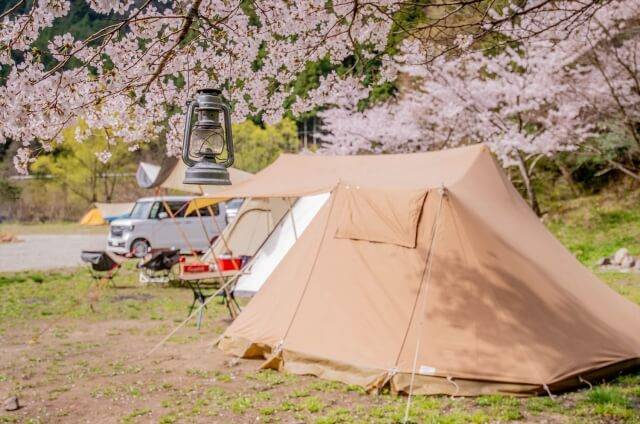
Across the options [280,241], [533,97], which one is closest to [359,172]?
[280,241]

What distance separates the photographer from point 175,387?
5293mm

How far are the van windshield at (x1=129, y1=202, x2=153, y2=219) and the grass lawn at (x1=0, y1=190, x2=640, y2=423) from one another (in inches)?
287

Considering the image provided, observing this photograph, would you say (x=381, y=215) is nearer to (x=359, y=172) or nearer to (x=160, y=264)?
(x=359, y=172)

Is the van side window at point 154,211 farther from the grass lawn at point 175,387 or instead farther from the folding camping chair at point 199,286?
the grass lawn at point 175,387

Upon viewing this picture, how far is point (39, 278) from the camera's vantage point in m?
12.8

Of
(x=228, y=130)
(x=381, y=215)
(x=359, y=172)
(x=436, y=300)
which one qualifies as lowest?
(x=436, y=300)

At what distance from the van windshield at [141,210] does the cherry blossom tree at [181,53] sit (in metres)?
11.0

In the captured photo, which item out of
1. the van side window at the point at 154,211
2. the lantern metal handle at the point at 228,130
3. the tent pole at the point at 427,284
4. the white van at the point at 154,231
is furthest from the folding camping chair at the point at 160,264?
the lantern metal handle at the point at 228,130

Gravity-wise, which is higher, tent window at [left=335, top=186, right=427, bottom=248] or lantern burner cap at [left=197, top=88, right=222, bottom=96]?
lantern burner cap at [left=197, top=88, right=222, bottom=96]

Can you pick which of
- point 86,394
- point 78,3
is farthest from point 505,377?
point 78,3

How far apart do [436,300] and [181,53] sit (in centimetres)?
282

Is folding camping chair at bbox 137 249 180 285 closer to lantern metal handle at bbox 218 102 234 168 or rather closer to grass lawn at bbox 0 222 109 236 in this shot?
lantern metal handle at bbox 218 102 234 168

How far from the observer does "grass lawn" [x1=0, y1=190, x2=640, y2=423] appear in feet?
14.9

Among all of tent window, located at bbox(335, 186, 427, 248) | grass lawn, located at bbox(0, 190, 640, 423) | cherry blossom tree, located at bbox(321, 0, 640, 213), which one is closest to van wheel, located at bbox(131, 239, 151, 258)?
cherry blossom tree, located at bbox(321, 0, 640, 213)
